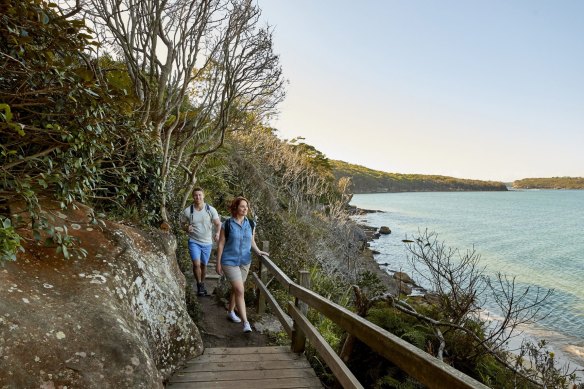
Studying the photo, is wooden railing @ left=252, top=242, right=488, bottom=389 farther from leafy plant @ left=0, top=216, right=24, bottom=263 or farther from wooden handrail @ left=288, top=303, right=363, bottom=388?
leafy plant @ left=0, top=216, right=24, bottom=263

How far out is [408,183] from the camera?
149 m

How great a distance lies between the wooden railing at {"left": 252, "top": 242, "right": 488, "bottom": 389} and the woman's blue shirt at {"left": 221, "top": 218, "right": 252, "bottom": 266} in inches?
19.9

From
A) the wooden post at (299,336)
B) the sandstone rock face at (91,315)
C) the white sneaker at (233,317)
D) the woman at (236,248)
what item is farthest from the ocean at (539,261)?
the sandstone rock face at (91,315)

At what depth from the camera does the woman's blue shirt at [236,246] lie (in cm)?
491

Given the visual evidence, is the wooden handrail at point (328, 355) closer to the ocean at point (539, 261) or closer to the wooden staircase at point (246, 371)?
the wooden staircase at point (246, 371)

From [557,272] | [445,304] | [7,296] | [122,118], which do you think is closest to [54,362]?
[7,296]

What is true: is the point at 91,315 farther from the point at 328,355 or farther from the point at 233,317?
the point at 233,317

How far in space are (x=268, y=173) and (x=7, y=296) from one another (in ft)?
57.8

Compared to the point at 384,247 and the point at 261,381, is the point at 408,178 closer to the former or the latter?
the point at 384,247

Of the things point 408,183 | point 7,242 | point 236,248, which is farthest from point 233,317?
point 408,183

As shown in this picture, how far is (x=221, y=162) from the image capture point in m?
15.1

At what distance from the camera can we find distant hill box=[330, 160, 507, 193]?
11756cm

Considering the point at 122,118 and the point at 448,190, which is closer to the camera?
the point at 122,118

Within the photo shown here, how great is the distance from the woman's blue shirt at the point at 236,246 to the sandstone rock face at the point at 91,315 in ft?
3.57
